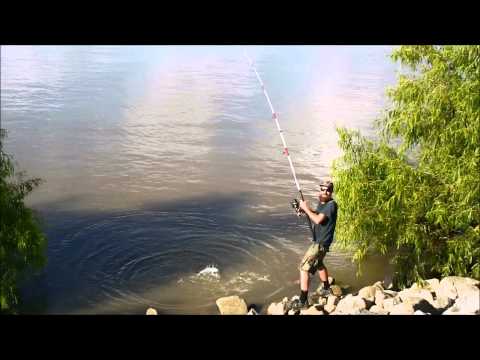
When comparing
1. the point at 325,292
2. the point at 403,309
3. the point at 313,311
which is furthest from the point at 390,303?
the point at 325,292

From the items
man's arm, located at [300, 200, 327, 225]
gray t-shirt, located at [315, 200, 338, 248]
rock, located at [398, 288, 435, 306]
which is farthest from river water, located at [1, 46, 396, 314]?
man's arm, located at [300, 200, 327, 225]

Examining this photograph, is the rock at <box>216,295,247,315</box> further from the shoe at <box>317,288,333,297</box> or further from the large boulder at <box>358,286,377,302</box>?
the large boulder at <box>358,286,377,302</box>

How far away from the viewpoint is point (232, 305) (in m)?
10.3

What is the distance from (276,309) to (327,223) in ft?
7.14

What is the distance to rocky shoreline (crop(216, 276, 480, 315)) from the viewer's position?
8193mm

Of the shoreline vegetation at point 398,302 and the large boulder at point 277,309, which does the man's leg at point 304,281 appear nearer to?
the shoreline vegetation at point 398,302

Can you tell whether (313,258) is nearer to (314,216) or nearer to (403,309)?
(314,216)

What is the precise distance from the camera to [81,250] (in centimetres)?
1282

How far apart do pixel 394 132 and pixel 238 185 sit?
7823mm

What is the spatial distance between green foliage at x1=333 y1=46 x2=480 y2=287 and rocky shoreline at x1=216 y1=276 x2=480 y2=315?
68 cm

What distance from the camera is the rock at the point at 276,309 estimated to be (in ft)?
32.8
